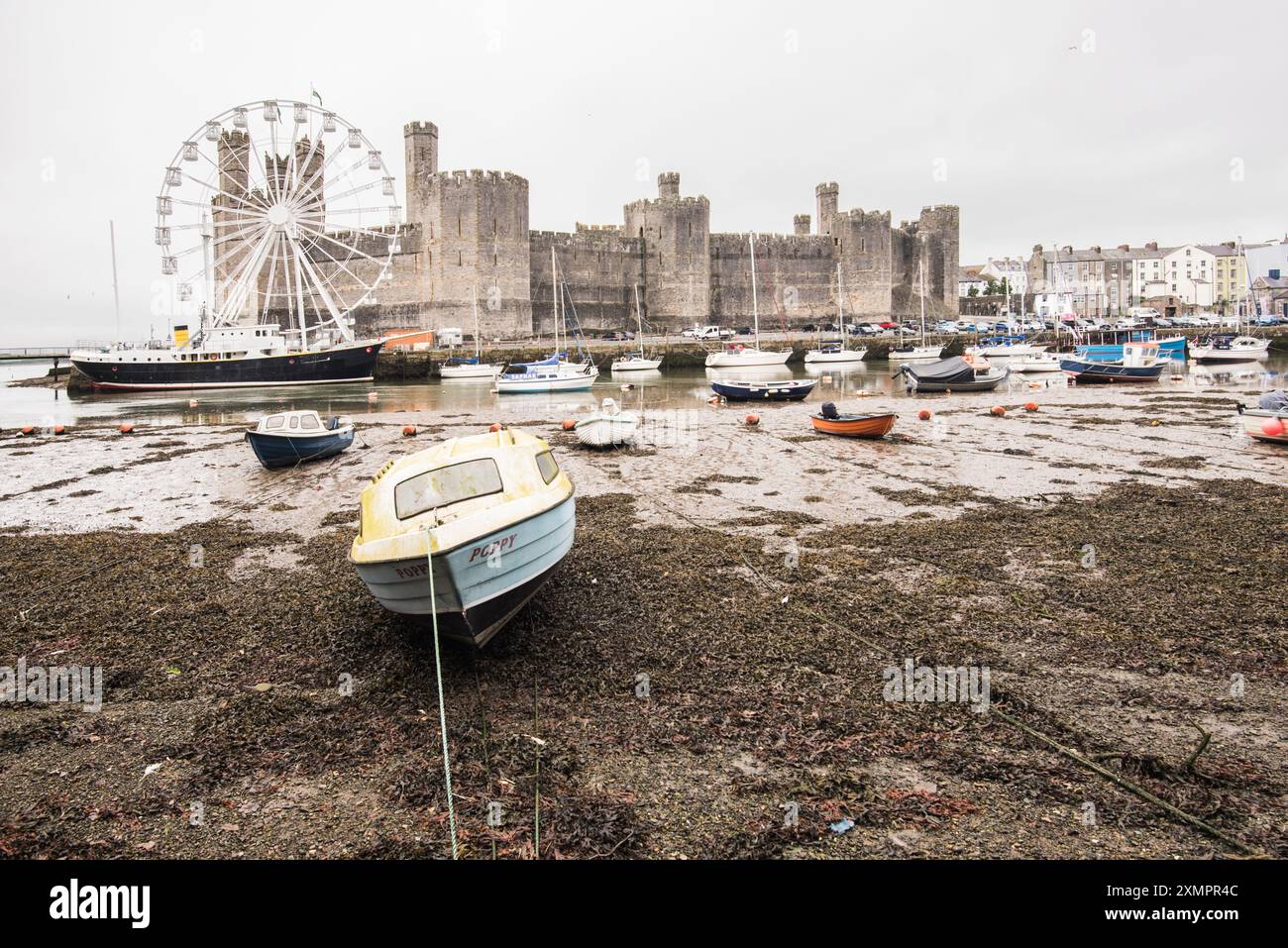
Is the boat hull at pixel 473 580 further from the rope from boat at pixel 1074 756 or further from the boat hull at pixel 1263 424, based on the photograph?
the boat hull at pixel 1263 424

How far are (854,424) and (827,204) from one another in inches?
1620

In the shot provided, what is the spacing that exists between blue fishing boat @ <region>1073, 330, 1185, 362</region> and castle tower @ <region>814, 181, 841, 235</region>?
1593cm

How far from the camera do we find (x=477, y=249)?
125ft

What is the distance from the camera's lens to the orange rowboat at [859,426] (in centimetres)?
1352

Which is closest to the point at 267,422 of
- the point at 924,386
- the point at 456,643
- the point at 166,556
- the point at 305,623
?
the point at 166,556

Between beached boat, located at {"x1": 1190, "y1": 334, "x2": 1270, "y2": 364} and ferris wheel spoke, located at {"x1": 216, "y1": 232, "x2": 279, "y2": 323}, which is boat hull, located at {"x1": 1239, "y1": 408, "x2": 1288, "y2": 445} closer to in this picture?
beached boat, located at {"x1": 1190, "y1": 334, "x2": 1270, "y2": 364}

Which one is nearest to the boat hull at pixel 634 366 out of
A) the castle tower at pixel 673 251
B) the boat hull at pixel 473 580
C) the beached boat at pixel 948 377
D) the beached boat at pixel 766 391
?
the castle tower at pixel 673 251

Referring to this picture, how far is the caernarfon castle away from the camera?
38.3 m

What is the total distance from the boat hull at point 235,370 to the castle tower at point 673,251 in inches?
652

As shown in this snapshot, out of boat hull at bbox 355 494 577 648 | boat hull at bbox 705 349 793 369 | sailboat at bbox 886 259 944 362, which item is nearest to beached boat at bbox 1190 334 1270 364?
sailboat at bbox 886 259 944 362

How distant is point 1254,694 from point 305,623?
5425mm

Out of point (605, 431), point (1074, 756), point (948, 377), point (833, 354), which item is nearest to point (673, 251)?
point (833, 354)
